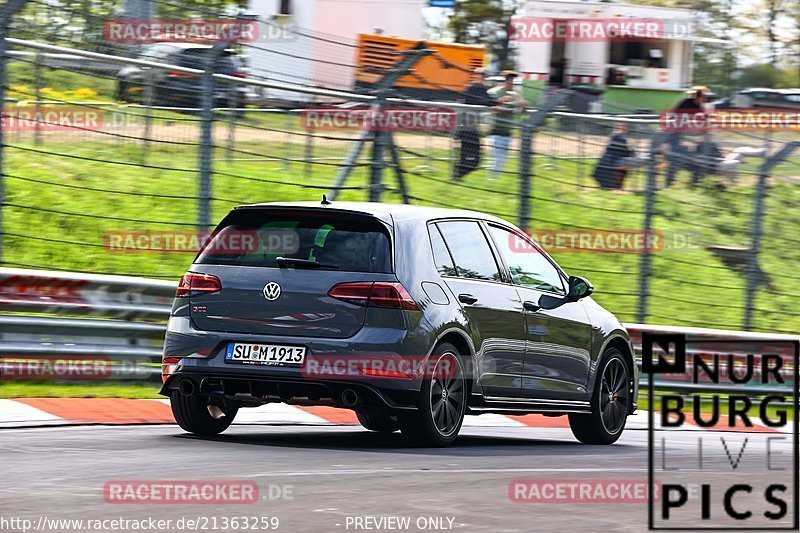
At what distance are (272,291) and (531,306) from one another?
6.72 ft

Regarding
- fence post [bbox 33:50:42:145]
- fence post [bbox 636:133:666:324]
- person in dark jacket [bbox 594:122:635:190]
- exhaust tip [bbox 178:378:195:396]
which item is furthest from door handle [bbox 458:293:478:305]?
person in dark jacket [bbox 594:122:635:190]

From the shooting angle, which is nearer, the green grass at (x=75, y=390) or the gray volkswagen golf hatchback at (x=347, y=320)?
the gray volkswagen golf hatchback at (x=347, y=320)

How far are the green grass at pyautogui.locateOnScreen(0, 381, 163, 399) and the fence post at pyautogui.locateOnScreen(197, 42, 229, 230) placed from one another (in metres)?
1.54

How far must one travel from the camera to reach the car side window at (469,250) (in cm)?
995

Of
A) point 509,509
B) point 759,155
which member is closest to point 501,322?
point 509,509

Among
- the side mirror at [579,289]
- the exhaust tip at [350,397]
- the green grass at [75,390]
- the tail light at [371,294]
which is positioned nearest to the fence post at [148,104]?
the green grass at [75,390]

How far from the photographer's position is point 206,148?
13445 millimetres

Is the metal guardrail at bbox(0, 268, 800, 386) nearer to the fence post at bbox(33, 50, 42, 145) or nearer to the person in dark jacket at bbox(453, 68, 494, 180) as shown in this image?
the fence post at bbox(33, 50, 42, 145)

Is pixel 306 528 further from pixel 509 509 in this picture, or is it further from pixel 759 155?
pixel 759 155

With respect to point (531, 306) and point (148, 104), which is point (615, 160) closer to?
point (148, 104)

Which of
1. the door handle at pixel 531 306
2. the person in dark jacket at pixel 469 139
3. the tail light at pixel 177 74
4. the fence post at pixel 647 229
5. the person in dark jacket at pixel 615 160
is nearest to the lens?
the door handle at pixel 531 306

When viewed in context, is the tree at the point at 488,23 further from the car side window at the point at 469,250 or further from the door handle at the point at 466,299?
the door handle at the point at 466,299

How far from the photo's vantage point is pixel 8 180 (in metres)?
16.7

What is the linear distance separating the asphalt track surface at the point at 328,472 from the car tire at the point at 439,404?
0.12 m
